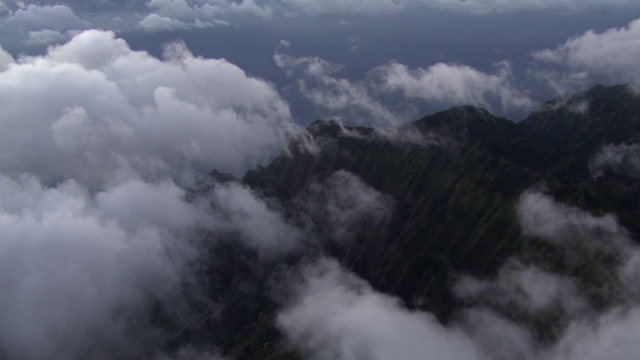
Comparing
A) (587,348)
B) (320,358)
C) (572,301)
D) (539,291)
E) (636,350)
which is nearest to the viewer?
(636,350)

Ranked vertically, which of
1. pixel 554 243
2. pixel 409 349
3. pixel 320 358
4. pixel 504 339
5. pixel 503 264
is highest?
pixel 554 243

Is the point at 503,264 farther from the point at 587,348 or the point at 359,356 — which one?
the point at 359,356

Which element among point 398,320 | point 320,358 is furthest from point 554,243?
point 320,358

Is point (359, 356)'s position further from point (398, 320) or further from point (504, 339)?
point (504, 339)

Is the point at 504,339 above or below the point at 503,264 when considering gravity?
below

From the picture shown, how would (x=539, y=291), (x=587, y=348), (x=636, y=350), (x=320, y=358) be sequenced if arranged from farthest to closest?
(x=320, y=358) < (x=539, y=291) < (x=587, y=348) < (x=636, y=350)

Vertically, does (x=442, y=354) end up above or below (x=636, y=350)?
below

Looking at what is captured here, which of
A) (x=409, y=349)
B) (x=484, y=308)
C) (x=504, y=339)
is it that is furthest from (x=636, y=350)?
(x=409, y=349)

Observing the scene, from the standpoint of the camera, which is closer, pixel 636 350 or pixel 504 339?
pixel 636 350

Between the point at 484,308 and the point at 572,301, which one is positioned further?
the point at 484,308
